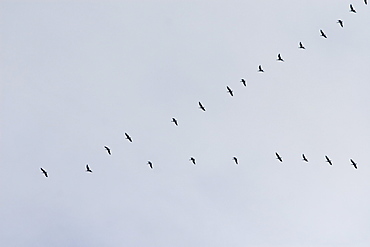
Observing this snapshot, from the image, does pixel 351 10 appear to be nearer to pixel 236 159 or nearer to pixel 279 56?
pixel 279 56

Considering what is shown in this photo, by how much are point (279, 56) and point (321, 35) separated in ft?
25.6

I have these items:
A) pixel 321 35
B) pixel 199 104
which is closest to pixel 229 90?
pixel 199 104

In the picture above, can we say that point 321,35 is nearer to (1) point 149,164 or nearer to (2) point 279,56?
(2) point 279,56

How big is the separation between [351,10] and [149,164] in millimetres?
42119

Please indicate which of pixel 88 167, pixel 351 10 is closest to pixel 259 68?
pixel 351 10

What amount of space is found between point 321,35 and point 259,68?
38.4ft

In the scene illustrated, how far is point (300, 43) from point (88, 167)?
41807mm

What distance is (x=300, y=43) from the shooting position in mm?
191125

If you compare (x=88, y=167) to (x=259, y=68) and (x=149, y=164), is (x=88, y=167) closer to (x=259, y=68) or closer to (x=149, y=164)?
(x=149, y=164)

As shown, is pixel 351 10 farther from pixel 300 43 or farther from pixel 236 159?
pixel 236 159

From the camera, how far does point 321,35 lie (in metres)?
195

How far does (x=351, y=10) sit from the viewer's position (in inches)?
7544

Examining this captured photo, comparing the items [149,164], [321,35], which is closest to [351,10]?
[321,35]

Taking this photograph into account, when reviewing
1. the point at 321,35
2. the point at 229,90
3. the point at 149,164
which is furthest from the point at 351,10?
the point at 149,164
